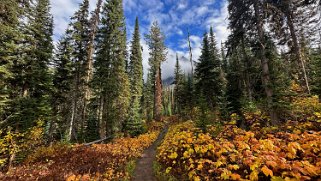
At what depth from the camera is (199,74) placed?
29.3 metres

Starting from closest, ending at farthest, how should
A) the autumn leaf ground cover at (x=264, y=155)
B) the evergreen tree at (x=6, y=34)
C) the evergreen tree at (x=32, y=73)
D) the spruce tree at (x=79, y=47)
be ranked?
1. the autumn leaf ground cover at (x=264, y=155)
2. the evergreen tree at (x=6, y=34)
3. the evergreen tree at (x=32, y=73)
4. the spruce tree at (x=79, y=47)

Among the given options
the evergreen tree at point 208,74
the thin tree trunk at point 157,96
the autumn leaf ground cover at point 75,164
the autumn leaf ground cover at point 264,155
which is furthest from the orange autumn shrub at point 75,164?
the thin tree trunk at point 157,96

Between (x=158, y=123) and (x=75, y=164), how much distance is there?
64.9 feet

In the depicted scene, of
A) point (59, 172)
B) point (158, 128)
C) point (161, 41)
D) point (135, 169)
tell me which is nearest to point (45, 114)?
point (59, 172)

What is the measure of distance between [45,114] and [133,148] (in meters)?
9.04

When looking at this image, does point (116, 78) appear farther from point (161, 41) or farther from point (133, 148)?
point (161, 41)

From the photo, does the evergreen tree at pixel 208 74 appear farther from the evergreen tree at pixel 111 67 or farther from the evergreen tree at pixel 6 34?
the evergreen tree at pixel 6 34

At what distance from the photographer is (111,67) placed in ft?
71.9

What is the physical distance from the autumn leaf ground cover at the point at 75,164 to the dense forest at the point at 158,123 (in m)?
0.10

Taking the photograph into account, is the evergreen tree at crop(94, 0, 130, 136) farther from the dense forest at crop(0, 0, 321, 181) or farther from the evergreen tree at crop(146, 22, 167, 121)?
the evergreen tree at crop(146, 22, 167, 121)

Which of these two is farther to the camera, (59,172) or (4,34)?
(4,34)

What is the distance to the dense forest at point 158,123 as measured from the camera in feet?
19.6

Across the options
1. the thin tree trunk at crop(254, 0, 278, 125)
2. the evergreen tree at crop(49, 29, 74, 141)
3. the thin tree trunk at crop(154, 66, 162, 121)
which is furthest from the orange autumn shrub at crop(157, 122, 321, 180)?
the thin tree trunk at crop(154, 66, 162, 121)

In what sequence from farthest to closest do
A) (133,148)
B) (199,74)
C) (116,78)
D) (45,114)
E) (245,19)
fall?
1. (199,74)
2. (116,78)
3. (45,114)
4. (133,148)
5. (245,19)
